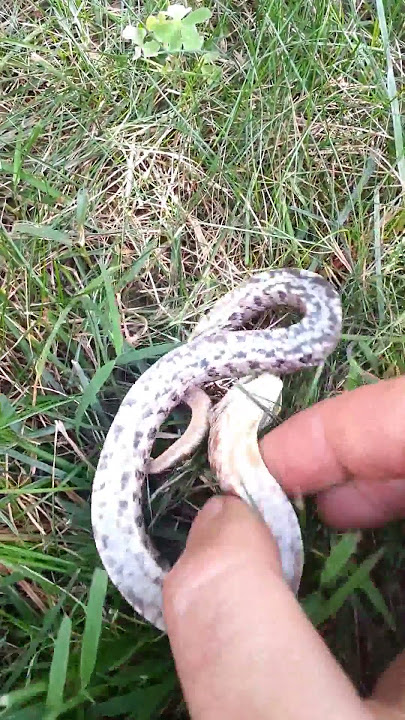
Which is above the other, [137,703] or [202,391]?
[202,391]

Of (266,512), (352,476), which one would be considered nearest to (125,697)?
(266,512)

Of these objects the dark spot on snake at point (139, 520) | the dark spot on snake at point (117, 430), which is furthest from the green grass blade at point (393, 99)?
the dark spot on snake at point (139, 520)

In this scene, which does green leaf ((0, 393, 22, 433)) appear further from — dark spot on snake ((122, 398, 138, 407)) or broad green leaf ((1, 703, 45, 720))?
broad green leaf ((1, 703, 45, 720))

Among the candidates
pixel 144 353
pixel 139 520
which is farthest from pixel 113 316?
pixel 139 520

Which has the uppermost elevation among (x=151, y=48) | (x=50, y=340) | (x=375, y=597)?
(x=151, y=48)

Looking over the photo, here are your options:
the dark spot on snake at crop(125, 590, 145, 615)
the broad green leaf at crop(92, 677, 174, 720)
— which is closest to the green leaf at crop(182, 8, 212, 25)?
the dark spot on snake at crop(125, 590, 145, 615)

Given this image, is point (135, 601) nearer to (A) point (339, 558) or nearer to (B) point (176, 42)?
(A) point (339, 558)

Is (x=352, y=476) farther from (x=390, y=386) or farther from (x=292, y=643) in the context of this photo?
(x=292, y=643)
